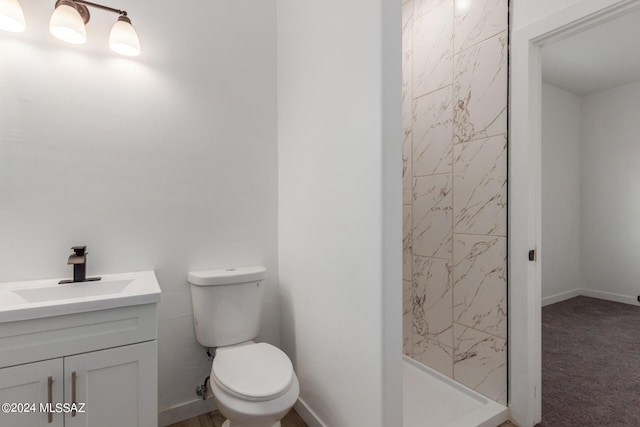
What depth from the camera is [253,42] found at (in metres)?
1.96

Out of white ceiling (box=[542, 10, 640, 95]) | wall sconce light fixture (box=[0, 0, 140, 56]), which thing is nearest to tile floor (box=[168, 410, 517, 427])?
wall sconce light fixture (box=[0, 0, 140, 56])

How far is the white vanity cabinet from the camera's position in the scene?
1046 millimetres

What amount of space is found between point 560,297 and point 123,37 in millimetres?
5045

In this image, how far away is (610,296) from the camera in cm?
395

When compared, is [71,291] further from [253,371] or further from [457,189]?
[457,189]

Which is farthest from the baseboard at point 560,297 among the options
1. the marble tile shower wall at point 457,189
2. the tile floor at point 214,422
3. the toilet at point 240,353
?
the toilet at point 240,353

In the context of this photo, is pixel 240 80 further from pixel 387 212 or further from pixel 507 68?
pixel 507 68

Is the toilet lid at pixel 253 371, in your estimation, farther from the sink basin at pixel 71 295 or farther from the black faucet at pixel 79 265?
the black faucet at pixel 79 265

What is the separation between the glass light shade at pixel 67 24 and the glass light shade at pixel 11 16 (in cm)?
10

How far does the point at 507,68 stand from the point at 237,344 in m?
2.11

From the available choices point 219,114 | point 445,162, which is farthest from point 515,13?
point 219,114

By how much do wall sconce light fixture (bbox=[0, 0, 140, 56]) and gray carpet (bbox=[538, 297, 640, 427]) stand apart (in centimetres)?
289

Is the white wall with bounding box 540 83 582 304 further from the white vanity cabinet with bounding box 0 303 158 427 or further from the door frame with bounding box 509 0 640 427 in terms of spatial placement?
the white vanity cabinet with bounding box 0 303 158 427

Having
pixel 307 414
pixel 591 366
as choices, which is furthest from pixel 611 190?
pixel 307 414
